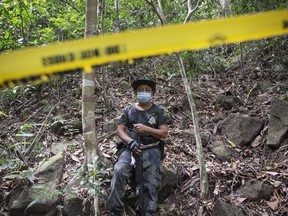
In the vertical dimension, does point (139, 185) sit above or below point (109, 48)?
below

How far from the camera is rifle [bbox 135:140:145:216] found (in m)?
4.50

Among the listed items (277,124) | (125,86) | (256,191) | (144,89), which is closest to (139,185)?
(144,89)

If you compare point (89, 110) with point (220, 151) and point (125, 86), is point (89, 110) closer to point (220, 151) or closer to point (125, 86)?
point (220, 151)

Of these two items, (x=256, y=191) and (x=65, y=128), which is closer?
(x=256, y=191)

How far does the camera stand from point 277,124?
6250 millimetres

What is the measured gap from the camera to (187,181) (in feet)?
17.6

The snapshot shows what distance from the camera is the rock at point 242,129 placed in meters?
6.51

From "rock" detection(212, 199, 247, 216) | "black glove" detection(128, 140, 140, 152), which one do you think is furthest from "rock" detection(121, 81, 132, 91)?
"rock" detection(212, 199, 247, 216)

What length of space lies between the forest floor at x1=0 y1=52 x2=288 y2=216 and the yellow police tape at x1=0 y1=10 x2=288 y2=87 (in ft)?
10.9

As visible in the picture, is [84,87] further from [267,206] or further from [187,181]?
[267,206]

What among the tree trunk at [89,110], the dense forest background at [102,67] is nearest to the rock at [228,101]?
the dense forest background at [102,67]

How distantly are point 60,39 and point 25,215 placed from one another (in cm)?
531

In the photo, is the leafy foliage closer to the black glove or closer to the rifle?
A: the black glove

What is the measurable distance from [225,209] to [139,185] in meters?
1.24
